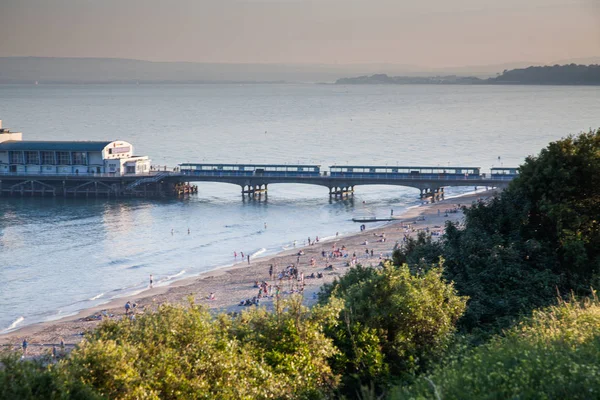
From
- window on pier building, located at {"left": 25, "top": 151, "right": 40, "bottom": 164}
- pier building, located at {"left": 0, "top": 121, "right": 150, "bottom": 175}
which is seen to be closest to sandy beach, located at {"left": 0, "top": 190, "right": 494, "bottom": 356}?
pier building, located at {"left": 0, "top": 121, "right": 150, "bottom": 175}

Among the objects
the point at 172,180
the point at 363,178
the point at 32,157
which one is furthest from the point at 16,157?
the point at 363,178

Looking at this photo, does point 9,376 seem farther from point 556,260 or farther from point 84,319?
point 84,319

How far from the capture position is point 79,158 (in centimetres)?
7962

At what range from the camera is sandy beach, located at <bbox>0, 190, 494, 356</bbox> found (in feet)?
111

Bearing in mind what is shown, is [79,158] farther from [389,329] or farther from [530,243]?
[389,329]

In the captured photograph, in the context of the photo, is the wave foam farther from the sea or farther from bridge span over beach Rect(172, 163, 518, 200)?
bridge span over beach Rect(172, 163, 518, 200)

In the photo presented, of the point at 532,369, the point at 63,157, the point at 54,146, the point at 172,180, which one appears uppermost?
the point at 54,146

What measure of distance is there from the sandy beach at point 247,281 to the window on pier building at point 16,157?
129 ft

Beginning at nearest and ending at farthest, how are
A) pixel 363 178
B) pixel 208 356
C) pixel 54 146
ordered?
pixel 208 356
pixel 363 178
pixel 54 146

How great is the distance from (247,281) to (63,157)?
144 feet

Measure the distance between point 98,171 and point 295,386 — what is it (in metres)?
66.6

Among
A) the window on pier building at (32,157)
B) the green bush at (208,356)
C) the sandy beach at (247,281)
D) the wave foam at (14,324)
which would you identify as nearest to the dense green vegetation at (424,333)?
the green bush at (208,356)

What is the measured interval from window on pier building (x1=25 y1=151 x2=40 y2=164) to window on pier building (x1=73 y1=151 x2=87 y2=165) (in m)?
4.03

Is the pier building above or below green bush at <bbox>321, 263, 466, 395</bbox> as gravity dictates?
above
